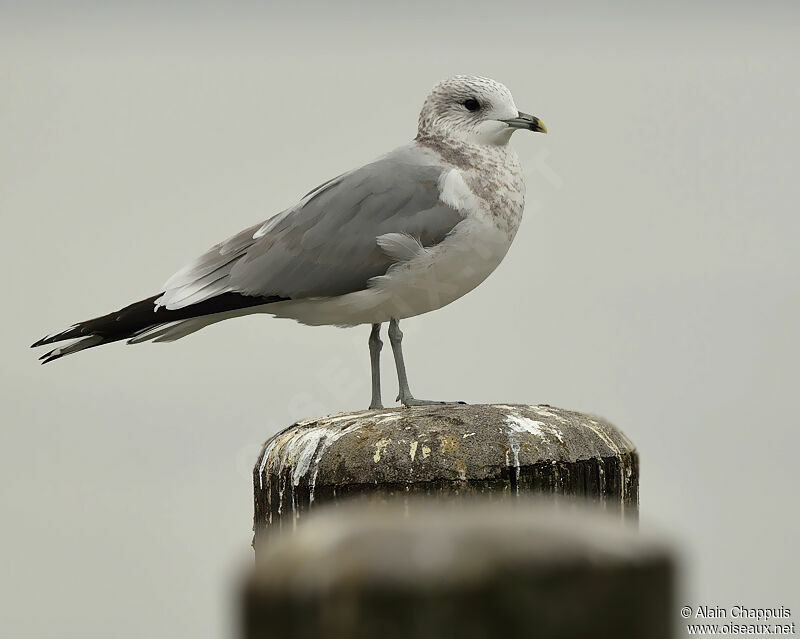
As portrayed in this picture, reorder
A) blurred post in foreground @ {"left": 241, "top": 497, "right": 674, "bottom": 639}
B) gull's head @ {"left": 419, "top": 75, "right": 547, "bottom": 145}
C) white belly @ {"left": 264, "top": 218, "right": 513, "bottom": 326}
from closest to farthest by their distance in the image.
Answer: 1. blurred post in foreground @ {"left": 241, "top": 497, "right": 674, "bottom": 639}
2. white belly @ {"left": 264, "top": 218, "right": 513, "bottom": 326}
3. gull's head @ {"left": 419, "top": 75, "right": 547, "bottom": 145}

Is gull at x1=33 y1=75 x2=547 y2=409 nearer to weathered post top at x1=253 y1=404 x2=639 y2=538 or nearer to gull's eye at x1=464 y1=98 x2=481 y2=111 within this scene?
gull's eye at x1=464 y1=98 x2=481 y2=111

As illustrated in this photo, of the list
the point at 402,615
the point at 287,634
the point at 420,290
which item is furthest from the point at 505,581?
the point at 420,290

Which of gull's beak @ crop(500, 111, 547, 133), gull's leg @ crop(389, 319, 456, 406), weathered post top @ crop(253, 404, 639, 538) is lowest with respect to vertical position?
weathered post top @ crop(253, 404, 639, 538)

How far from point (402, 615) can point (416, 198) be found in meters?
4.85

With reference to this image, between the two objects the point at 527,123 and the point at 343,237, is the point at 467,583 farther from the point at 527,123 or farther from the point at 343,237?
the point at 527,123

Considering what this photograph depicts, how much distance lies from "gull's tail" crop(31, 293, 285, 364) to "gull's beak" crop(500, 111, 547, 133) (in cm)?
161

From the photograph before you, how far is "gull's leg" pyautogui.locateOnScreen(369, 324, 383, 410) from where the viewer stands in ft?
21.2

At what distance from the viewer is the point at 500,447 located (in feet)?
16.5

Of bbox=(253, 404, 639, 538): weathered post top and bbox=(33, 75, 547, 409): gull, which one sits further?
bbox=(33, 75, 547, 409): gull

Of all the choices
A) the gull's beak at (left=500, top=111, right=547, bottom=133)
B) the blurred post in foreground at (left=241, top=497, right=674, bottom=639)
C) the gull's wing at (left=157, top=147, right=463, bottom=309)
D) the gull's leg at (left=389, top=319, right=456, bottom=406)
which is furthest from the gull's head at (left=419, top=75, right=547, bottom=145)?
the blurred post in foreground at (left=241, top=497, right=674, bottom=639)

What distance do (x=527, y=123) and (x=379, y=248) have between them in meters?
1.13

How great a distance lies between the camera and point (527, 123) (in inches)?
263

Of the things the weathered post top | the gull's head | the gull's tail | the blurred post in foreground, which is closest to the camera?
the blurred post in foreground

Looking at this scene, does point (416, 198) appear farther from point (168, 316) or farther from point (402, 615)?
point (402, 615)
